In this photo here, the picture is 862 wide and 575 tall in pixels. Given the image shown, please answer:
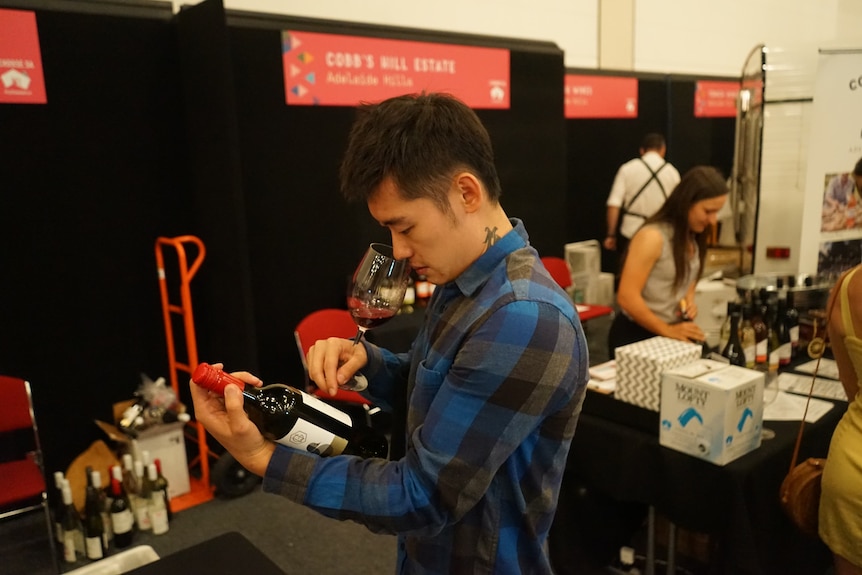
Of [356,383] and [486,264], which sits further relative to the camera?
[356,383]

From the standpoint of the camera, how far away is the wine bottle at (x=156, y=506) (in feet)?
9.29

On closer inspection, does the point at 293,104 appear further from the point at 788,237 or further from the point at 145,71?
the point at 788,237

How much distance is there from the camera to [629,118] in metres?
6.45

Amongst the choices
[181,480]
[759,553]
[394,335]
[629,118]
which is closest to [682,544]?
[759,553]

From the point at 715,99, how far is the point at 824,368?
577 centimetres

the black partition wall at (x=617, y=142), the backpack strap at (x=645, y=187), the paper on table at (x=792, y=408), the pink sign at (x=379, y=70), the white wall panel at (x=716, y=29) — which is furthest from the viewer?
the white wall panel at (x=716, y=29)

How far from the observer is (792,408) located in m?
2.11

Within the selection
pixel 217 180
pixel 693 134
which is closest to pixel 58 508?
pixel 217 180

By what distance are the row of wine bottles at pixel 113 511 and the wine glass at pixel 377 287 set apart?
6.16 ft

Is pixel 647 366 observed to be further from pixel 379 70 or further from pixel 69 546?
pixel 379 70

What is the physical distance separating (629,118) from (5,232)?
5389 millimetres

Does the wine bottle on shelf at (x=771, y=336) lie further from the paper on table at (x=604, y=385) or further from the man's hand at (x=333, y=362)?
the man's hand at (x=333, y=362)

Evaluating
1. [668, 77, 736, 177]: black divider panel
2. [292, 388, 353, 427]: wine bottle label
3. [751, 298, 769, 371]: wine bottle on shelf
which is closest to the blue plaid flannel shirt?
[292, 388, 353, 427]: wine bottle label

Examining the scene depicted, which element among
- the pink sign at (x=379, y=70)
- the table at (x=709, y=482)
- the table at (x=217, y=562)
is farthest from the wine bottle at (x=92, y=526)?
the pink sign at (x=379, y=70)
